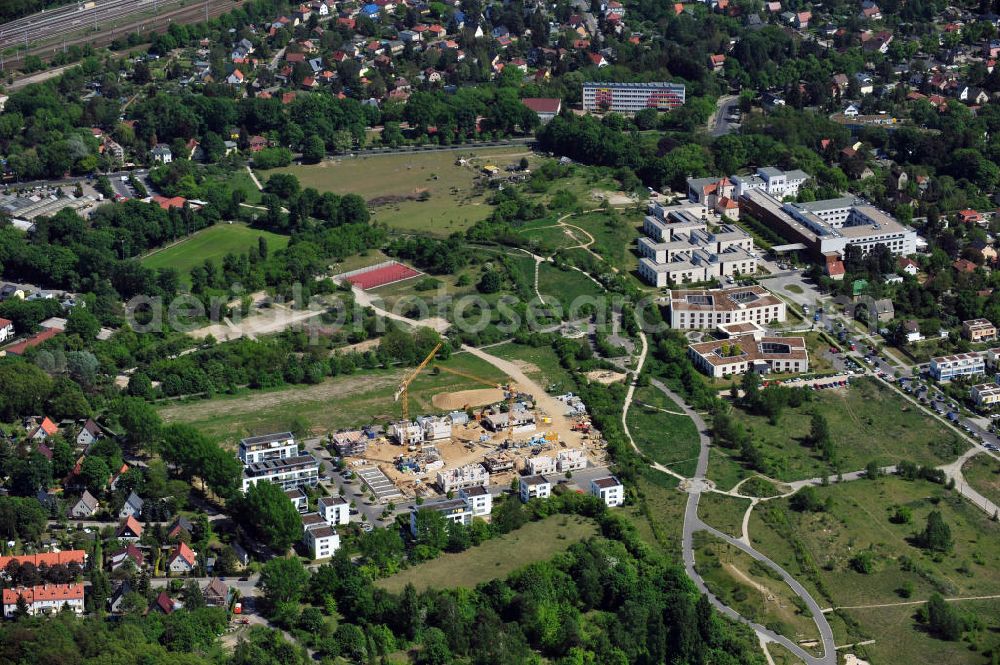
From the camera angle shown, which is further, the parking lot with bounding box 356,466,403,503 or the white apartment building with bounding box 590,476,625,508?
the parking lot with bounding box 356,466,403,503

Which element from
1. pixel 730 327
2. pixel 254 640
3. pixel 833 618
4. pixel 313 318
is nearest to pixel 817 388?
pixel 730 327

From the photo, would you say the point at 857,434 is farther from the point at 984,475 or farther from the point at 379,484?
the point at 379,484

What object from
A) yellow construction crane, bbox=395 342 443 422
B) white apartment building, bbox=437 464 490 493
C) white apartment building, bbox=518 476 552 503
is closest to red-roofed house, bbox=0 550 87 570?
white apartment building, bbox=437 464 490 493

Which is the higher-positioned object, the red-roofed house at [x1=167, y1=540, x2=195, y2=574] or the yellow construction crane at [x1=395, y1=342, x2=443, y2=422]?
the red-roofed house at [x1=167, y1=540, x2=195, y2=574]

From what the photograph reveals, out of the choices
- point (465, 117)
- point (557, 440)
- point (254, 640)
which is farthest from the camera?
point (465, 117)

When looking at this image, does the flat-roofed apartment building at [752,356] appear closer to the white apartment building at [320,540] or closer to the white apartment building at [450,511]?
the white apartment building at [450,511]

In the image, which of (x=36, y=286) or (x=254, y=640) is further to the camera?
(x=36, y=286)

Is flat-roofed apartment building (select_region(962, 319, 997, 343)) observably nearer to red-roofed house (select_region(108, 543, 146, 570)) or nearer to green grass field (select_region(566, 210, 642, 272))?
green grass field (select_region(566, 210, 642, 272))

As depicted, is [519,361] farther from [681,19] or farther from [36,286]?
[681,19]
